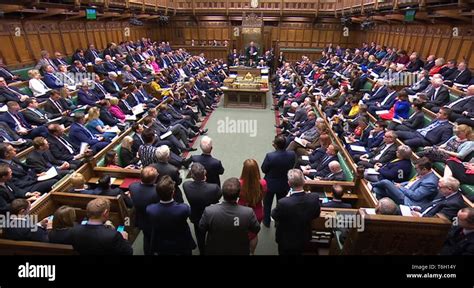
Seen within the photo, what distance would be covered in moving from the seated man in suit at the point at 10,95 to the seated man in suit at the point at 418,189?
6.95 m

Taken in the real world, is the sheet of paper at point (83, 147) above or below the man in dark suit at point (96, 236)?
below

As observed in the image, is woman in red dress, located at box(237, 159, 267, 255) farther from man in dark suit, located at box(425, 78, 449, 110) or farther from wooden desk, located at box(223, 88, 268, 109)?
wooden desk, located at box(223, 88, 268, 109)

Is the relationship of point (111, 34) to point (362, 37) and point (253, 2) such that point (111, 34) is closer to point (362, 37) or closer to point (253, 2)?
point (253, 2)

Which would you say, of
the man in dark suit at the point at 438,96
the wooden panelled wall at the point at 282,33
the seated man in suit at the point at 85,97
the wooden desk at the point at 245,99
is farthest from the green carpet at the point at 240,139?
the wooden panelled wall at the point at 282,33

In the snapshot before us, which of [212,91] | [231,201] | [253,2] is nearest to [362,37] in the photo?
[253,2]

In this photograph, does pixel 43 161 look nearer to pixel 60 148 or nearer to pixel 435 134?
pixel 60 148

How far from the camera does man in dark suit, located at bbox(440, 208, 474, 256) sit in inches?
104

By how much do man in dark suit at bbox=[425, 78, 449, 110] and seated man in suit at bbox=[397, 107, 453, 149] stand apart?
1542mm

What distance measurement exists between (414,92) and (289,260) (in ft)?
23.8

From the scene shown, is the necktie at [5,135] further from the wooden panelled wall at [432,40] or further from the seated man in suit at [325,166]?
the wooden panelled wall at [432,40]

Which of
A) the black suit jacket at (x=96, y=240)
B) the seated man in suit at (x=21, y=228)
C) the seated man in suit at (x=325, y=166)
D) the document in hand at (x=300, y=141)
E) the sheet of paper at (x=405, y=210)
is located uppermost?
the black suit jacket at (x=96, y=240)

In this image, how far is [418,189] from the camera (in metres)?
3.70

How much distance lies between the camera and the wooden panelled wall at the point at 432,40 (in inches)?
355

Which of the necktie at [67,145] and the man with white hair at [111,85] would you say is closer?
the necktie at [67,145]
